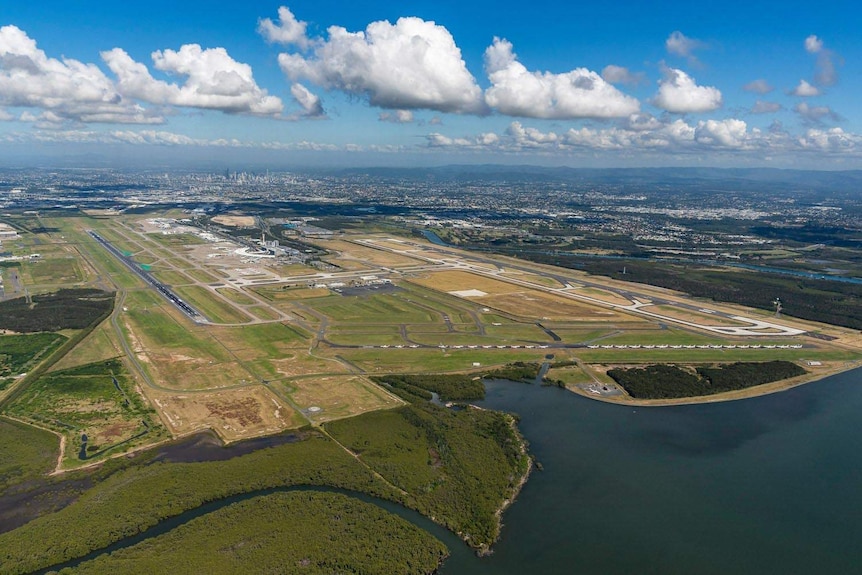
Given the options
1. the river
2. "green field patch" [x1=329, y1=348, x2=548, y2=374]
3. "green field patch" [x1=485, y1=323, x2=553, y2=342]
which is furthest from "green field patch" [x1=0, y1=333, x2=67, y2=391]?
"green field patch" [x1=485, y1=323, x2=553, y2=342]

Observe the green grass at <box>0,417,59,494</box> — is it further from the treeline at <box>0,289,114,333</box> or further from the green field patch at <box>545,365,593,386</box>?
the green field patch at <box>545,365,593,386</box>

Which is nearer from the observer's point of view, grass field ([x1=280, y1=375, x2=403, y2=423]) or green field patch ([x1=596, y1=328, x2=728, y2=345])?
grass field ([x1=280, y1=375, x2=403, y2=423])

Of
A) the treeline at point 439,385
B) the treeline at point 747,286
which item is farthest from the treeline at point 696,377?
the treeline at point 747,286

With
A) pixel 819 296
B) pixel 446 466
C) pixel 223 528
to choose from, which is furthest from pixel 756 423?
pixel 819 296

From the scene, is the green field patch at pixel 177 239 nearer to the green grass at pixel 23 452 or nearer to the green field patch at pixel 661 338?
the green grass at pixel 23 452

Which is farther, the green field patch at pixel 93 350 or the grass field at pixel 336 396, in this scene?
the green field patch at pixel 93 350
